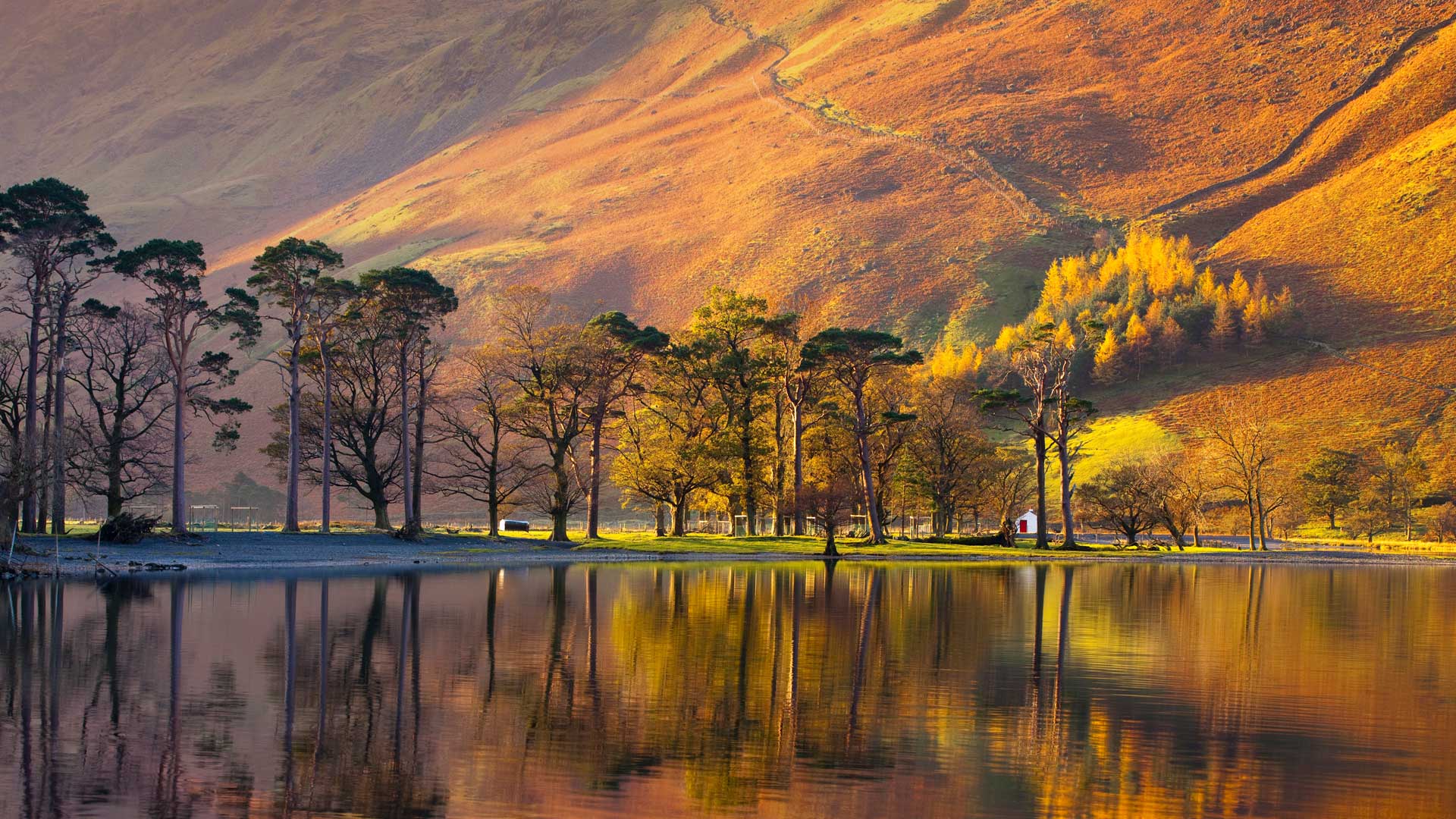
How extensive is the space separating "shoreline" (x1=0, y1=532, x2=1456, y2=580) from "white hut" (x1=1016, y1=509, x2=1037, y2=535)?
27.8 meters

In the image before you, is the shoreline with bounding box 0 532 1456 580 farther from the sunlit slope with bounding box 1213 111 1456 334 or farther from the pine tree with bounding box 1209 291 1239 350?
the sunlit slope with bounding box 1213 111 1456 334

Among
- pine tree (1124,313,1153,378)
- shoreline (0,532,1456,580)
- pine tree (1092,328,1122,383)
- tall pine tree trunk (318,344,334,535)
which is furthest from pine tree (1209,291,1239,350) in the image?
tall pine tree trunk (318,344,334,535)

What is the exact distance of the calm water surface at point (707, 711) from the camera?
14.0 meters

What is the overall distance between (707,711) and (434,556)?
4360 centimetres

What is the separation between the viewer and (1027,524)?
11100 cm

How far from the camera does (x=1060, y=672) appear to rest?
2383cm

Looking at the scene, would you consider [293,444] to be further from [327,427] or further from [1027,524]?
[1027,524]

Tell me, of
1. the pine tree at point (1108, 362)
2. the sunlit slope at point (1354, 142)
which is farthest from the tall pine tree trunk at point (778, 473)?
the sunlit slope at point (1354, 142)

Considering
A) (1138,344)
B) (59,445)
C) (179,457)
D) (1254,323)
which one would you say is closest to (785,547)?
(179,457)

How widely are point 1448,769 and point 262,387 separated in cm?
17345

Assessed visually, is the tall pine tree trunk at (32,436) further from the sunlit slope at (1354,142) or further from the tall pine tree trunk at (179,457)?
the sunlit slope at (1354,142)

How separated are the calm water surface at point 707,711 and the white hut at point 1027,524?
73486 mm

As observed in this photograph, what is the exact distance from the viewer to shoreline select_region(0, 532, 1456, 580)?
48.4m

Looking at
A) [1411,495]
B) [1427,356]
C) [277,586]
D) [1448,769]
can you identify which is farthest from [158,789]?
[1427,356]
